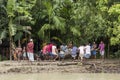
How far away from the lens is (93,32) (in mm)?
26875

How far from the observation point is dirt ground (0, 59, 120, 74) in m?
22.5

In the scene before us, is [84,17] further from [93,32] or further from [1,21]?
[1,21]

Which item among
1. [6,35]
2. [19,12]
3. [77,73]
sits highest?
[19,12]

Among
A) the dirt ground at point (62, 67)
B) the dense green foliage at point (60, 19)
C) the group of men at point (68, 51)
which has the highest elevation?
the dense green foliage at point (60, 19)

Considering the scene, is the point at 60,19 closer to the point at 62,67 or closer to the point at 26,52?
the point at 26,52

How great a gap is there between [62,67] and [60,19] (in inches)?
213

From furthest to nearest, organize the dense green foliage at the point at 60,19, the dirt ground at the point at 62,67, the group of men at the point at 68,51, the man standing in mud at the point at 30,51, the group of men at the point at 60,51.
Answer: the dense green foliage at the point at 60,19 → the group of men at the point at 68,51 → the group of men at the point at 60,51 → the man standing in mud at the point at 30,51 → the dirt ground at the point at 62,67

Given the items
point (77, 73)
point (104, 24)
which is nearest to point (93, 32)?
point (104, 24)

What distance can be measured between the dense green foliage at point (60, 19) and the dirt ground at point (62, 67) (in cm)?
269

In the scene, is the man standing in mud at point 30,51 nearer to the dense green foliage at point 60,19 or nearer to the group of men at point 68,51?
the group of men at point 68,51

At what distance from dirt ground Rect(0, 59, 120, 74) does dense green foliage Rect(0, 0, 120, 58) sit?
8.82 ft

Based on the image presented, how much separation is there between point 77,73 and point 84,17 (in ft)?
20.8

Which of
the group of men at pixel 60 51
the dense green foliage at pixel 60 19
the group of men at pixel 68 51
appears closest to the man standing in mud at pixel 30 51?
the group of men at pixel 60 51

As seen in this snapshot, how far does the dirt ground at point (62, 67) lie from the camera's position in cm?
2245
